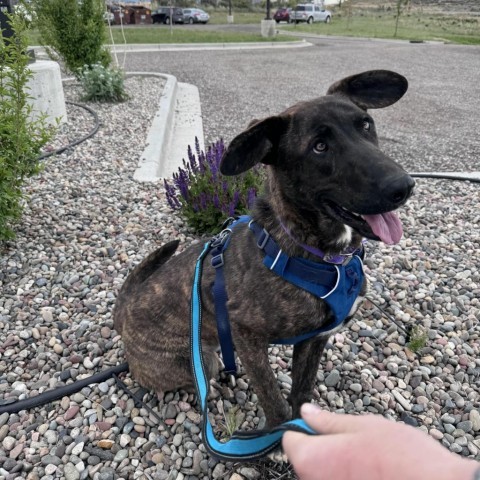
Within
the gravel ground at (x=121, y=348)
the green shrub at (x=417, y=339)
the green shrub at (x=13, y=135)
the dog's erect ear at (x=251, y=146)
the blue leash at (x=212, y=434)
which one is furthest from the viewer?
the green shrub at (x=13, y=135)

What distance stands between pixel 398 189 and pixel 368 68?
49.2 feet

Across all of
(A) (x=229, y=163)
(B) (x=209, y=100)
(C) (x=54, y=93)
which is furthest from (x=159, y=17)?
(A) (x=229, y=163)

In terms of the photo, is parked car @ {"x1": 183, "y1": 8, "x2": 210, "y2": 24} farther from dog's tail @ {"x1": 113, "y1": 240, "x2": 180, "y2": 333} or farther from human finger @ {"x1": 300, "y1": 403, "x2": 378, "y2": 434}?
human finger @ {"x1": 300, "y1": 403, "x2": 378, "y2": 434}

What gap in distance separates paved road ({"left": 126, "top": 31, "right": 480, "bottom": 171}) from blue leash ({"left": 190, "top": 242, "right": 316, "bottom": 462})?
5.39 metres

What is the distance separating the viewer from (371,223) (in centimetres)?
195

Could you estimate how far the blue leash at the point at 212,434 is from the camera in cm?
176

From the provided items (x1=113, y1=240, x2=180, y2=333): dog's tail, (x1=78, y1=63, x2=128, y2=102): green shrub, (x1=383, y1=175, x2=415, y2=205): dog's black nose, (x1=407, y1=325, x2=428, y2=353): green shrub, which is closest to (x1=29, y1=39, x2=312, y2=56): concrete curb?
(x1=78, y1=63, x2=128, y2=102): green shrub

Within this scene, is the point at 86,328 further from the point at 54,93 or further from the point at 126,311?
the point at 54,93

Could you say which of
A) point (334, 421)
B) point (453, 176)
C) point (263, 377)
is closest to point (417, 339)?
point (263, 377)

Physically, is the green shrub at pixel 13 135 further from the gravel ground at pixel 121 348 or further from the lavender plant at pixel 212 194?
the lavender plant at pixel 212 194

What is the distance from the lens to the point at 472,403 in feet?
8.73

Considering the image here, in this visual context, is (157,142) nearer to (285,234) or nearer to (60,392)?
(60,392)

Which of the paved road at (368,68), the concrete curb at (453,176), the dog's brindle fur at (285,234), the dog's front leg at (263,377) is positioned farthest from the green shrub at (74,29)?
the dog's front leg at (263,377)

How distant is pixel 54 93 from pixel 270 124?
6142 millimetres
